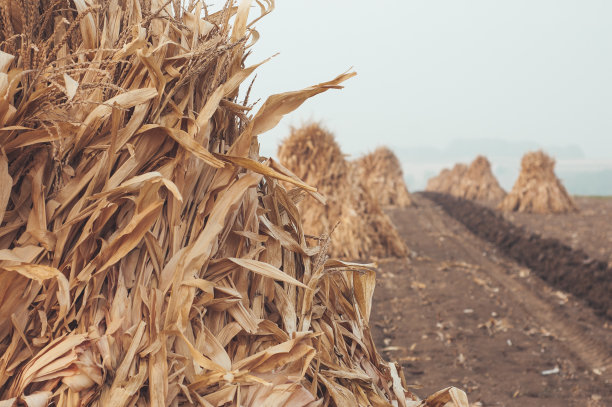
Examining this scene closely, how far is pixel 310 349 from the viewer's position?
1.40 meters

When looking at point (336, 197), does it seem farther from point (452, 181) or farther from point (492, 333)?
point (452, 181)

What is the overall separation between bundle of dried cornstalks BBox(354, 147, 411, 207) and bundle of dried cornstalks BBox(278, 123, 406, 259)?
1068cm

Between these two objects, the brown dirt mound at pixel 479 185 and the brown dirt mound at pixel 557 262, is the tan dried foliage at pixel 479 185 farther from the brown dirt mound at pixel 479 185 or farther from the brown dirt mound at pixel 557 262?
the brown dirt mound at pixel 557 262

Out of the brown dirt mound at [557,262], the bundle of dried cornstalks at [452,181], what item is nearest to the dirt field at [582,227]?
the brown dirt mound at [557,262]

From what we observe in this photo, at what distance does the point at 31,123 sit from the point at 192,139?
38 centimetres

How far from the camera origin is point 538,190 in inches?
790

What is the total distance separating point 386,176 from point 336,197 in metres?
13.6

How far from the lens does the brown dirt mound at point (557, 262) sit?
8.74m

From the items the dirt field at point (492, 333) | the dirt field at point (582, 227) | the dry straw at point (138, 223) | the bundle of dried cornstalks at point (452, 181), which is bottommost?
the dirt field at point (492, 333)

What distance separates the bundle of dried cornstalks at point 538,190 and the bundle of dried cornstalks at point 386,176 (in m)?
4.37

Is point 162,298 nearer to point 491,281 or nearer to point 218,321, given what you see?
point 218,321

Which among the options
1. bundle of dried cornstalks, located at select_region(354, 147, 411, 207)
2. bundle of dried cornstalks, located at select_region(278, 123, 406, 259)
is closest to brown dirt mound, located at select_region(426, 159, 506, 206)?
bundle of dried cornstalks, located at select_region(354, 147, 411, 207)

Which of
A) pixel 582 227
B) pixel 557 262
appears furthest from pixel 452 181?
pixel 557 262

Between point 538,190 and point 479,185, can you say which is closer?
point 538,190
